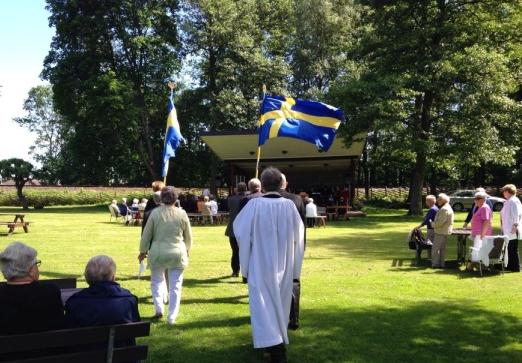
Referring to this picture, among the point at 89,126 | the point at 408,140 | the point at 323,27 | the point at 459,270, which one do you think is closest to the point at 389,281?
the point at 459,270

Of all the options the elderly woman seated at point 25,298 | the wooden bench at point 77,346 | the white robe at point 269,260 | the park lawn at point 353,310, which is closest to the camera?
the wooden bench at point 77,346

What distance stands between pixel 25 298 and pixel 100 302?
1.62ft

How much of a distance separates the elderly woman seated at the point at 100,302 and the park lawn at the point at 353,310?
1693mm

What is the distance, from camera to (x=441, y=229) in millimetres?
10930

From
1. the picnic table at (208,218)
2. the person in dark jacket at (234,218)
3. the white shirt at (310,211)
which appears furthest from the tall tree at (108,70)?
the person in dark jacket at (234,218)

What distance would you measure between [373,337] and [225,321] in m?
1.79

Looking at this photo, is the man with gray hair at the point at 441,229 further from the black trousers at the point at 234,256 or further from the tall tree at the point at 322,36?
the tall tree at the point at 322,36

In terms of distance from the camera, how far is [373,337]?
6.05 metres

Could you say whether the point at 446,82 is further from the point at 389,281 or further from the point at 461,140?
the point at 389,281

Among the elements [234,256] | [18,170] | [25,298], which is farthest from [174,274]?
[18,170]

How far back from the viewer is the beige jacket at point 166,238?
6.39 metres

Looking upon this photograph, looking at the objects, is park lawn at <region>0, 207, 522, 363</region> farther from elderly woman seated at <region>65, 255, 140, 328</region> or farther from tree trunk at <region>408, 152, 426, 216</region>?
tree trunk at <region>408, 152, 426, 216</region>

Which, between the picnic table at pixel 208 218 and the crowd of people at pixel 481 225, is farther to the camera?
the picnic table at pixel 208 218

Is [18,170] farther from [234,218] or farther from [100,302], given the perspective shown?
[100,302]
